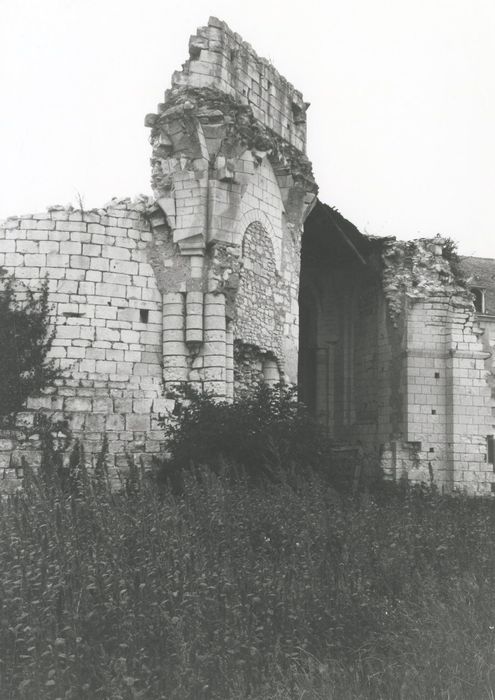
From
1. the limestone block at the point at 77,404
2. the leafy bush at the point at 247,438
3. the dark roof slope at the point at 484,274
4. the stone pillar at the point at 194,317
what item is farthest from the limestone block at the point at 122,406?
the dark roof slope at the point at 484,274

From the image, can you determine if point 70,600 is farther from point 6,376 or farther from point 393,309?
point 393,309

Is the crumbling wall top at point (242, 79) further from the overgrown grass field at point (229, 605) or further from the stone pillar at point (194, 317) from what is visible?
the overgrown grass field at point (229, 605)

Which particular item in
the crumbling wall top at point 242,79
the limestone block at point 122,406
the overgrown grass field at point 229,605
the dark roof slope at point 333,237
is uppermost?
the crumbling wall top at point 242,79

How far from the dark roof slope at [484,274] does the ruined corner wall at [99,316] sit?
1513 centimetres

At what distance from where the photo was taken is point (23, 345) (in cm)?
1198

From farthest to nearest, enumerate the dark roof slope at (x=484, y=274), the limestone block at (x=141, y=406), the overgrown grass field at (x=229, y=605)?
the dark roof slope at (x=484, y=274), the limestone block at (x=141, y=406), the overgrown grass field at (x=229, y=605)

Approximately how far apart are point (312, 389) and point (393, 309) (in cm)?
366

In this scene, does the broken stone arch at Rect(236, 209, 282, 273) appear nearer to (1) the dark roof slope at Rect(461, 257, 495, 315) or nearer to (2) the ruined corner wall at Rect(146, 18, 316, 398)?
(2) the ruined corner wall at Rect(146, 18, 316, 398)

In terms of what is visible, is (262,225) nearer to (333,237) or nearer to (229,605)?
(333,237)

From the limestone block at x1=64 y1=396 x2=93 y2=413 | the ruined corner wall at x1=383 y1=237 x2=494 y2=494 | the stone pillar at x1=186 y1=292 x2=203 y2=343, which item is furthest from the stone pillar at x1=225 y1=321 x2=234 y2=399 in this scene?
the ruined corner wall at x1=383 y1=237 x2=494 y2=494

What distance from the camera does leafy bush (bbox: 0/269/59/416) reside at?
11797 mm

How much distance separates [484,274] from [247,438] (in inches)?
708

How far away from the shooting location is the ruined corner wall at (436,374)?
17328mm

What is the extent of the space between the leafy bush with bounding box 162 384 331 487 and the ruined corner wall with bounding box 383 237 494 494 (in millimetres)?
6071
